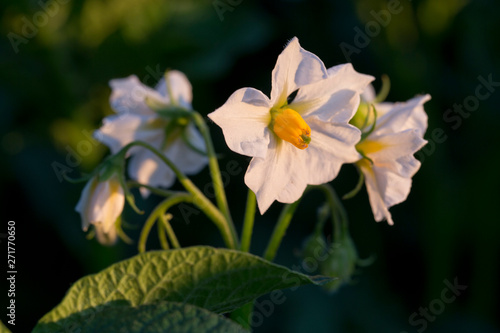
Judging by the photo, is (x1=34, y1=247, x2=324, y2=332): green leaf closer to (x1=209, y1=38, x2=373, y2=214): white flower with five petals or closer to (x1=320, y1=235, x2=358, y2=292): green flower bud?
(x1=209, y1=38, x2=373, y2=214): white flower with five petals

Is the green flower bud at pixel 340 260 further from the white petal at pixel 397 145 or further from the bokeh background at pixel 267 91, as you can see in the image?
the bokeh background at pixel 267 91

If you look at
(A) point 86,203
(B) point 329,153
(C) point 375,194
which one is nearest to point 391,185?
(C) point 375,194

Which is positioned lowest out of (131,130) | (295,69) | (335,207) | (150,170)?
(335,207)

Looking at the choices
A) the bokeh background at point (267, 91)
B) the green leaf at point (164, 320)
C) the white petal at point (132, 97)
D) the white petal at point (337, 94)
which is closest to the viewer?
the green leaf at point (164, 320)

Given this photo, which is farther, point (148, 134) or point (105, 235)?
point (148, 134)

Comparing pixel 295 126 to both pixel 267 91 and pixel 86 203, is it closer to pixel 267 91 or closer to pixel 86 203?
pixel 86 203

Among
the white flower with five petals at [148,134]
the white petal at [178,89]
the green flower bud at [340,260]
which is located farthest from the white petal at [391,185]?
the white petal at [178,89]

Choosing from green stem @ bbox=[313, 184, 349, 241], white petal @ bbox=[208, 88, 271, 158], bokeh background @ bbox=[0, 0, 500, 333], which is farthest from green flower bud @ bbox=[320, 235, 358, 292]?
bokeh background @ bbox=[0, 0, 500, 333]
